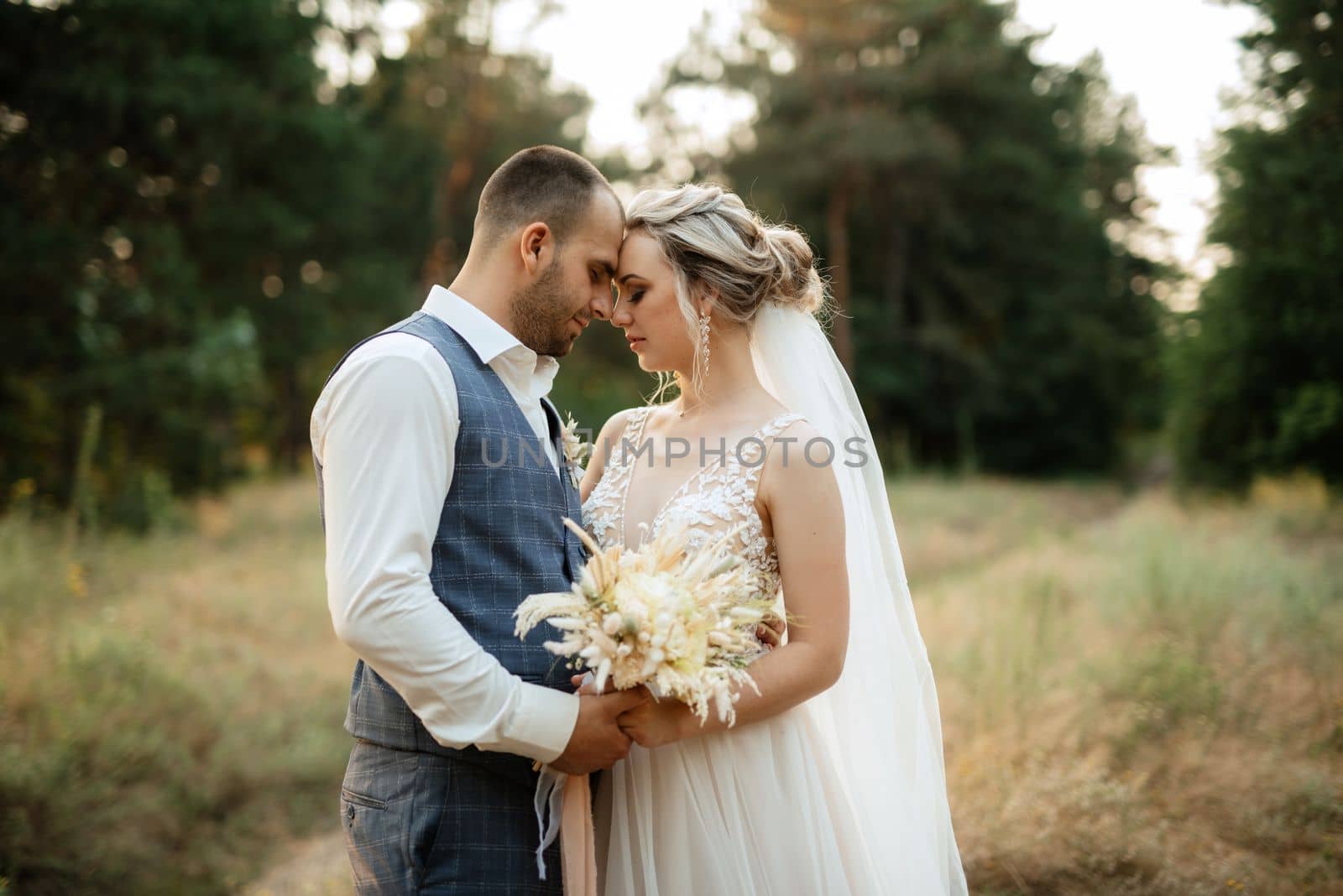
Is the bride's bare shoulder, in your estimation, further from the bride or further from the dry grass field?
the dry grass field

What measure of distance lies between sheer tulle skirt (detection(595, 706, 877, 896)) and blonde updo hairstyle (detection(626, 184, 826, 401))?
1226mm

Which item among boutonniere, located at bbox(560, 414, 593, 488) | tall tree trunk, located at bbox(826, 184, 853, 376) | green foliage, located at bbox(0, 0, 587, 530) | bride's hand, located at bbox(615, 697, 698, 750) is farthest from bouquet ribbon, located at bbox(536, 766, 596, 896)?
tall tree trunk, located at bbox(826, 184, 853, 376)

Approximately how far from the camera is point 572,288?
2.72 meters

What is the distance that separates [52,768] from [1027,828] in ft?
14.2

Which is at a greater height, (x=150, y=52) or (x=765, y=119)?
(x=765, y=119)

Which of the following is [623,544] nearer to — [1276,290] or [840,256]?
[1276,290]

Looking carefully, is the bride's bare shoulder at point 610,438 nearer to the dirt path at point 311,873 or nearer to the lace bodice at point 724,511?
the lace bodice at point 724,511

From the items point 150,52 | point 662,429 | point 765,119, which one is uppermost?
point 765,119

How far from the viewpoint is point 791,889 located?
2.61 m

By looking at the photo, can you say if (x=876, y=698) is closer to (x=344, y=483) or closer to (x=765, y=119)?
(x=344, y=483)

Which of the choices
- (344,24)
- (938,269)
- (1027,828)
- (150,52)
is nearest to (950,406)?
(938,269)

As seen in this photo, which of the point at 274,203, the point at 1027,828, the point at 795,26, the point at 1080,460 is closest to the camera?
the point at 1027,828

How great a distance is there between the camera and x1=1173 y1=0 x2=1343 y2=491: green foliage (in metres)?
8.47

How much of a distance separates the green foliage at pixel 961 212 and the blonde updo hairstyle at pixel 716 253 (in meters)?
20.0
